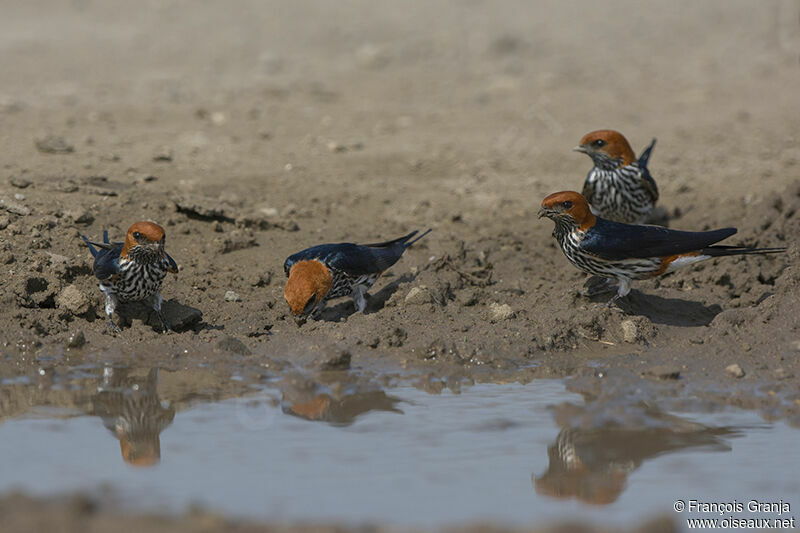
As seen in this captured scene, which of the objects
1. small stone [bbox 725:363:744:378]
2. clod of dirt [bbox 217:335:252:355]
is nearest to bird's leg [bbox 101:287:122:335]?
clod of dirt [bbox 217:335:252:355]

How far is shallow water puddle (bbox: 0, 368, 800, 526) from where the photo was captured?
4559 millimetres

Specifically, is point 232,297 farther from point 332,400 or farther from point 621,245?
point 621,245

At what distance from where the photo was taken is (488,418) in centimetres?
586

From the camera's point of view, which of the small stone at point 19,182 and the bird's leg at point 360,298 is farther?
→ the small stone at point 19,182

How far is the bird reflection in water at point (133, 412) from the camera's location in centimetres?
527

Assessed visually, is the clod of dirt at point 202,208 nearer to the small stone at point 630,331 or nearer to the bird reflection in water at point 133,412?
the bird reflection in water at point 133,412

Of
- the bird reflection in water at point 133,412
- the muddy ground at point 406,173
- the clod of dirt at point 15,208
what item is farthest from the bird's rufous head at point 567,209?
the clod of dirt at point 15,208

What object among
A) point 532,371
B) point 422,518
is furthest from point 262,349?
point 422,518

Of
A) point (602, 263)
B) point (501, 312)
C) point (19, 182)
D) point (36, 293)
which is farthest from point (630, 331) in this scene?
point (19, 182)

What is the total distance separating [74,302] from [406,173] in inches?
178

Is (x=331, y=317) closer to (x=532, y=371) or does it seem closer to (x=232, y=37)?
(x=532, y=371)

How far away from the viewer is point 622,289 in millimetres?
7578

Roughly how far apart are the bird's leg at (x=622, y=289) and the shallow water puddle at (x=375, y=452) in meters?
1.25

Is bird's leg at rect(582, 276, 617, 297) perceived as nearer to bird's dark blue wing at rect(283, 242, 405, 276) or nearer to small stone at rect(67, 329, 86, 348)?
bird's dark blue wing at rect(283, 242, 405, 276)
